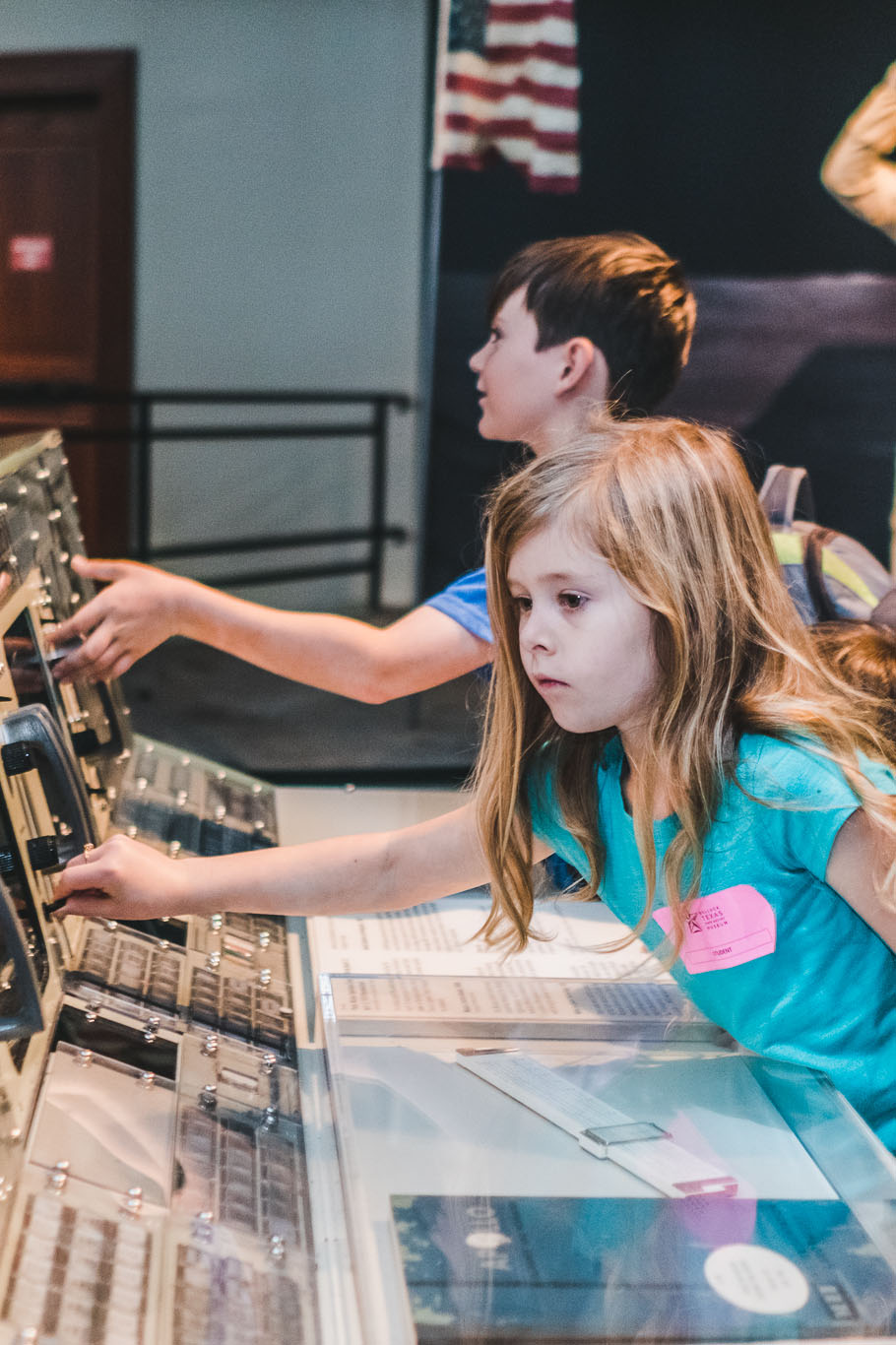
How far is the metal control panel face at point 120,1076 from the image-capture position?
81 centimetres

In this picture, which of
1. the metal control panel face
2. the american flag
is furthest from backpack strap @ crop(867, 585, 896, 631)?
the american flag

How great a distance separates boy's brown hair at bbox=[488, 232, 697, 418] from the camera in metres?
1.79

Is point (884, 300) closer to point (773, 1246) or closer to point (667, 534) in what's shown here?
point (667, 534)

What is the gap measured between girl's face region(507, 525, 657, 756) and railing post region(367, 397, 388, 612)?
4.82 m

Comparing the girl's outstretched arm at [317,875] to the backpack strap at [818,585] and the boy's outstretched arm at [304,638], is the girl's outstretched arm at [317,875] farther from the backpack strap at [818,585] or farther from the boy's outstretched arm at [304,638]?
the backpack strap at [818,585]

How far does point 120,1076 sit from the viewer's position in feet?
3.45

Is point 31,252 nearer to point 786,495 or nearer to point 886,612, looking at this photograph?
point 786,495

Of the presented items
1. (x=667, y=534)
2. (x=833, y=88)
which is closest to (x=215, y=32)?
(x=833, y=88)

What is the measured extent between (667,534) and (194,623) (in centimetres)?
73

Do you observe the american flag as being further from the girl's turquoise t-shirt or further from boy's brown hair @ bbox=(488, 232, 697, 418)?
the girl's turquoise t-shirt

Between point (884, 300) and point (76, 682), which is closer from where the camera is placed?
point (76, 682)

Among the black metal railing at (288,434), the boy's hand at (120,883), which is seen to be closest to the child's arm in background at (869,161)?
the boy's hand at (120,883)

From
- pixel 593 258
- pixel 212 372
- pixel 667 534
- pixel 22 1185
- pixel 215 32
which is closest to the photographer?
pixel 22 1185

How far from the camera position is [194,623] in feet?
5.50
